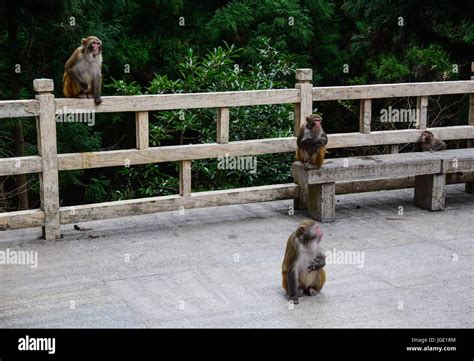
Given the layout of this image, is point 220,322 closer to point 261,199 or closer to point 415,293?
point 415,293

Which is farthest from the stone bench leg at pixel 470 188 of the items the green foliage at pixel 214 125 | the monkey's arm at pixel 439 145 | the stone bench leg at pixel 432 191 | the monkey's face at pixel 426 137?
the green foliage at pixel 214 125

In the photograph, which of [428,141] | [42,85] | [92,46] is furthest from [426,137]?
[42,85]

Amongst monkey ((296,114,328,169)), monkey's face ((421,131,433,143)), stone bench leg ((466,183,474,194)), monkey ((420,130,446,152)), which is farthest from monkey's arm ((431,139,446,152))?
monkey ((296,114,328,169))

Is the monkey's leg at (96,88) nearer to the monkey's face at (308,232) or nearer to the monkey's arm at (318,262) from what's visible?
the monkey's face at (308,232)

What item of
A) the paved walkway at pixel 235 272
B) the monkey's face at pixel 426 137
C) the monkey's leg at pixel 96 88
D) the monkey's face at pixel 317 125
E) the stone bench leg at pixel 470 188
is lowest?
the paved walkway at pixel 235 272

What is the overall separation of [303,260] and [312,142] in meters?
2.48

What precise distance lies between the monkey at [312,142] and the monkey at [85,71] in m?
2.20

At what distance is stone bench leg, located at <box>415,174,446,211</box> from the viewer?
906cm

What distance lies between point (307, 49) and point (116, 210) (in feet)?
31.0

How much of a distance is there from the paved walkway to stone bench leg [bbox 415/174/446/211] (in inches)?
4.7

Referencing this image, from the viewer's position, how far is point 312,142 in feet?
27.9

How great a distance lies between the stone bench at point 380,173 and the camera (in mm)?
8625

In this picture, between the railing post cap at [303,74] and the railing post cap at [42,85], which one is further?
the railing post cap at [303,74]

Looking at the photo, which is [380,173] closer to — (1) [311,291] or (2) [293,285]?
(1) [311,291]
